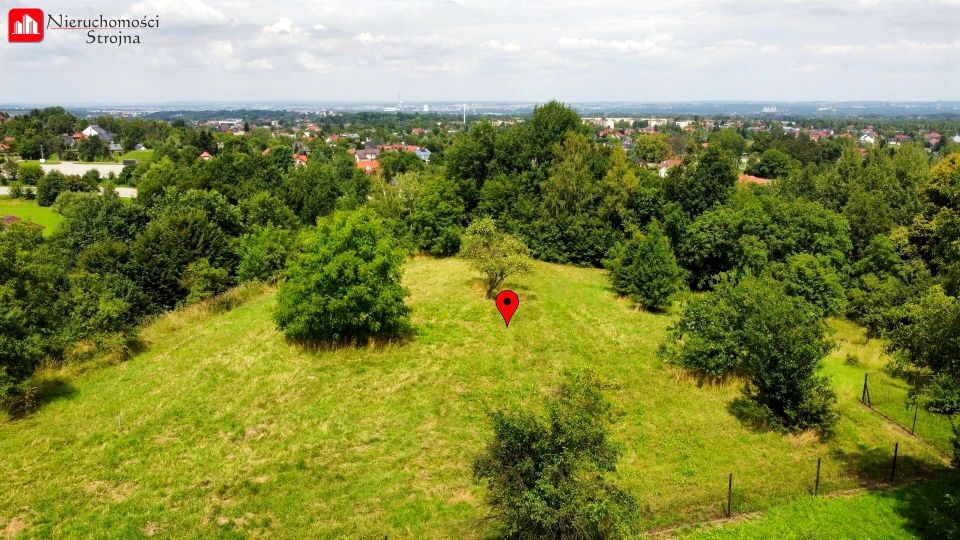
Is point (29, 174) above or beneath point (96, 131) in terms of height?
beneath

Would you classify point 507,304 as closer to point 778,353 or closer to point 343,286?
point 343,286

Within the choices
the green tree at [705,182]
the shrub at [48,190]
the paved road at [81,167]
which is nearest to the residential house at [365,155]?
the paved road at [81,167]

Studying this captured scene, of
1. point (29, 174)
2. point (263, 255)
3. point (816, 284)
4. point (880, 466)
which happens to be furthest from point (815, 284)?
point (29, 174)

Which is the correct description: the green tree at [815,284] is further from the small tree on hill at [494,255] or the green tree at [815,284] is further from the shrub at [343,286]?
the shrub at [343,286]

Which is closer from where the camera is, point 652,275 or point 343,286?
point 343,286

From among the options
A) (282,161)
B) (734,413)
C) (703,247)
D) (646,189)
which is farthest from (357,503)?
(282,161)

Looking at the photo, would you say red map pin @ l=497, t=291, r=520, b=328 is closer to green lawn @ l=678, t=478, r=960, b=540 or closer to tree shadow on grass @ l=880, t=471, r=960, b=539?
green lawn @ l=678, t=478, r=960, b=540

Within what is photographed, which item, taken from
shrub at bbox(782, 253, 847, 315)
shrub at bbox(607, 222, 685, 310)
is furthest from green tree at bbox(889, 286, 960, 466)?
shrub at bbox(607, 222, 685, 310)
